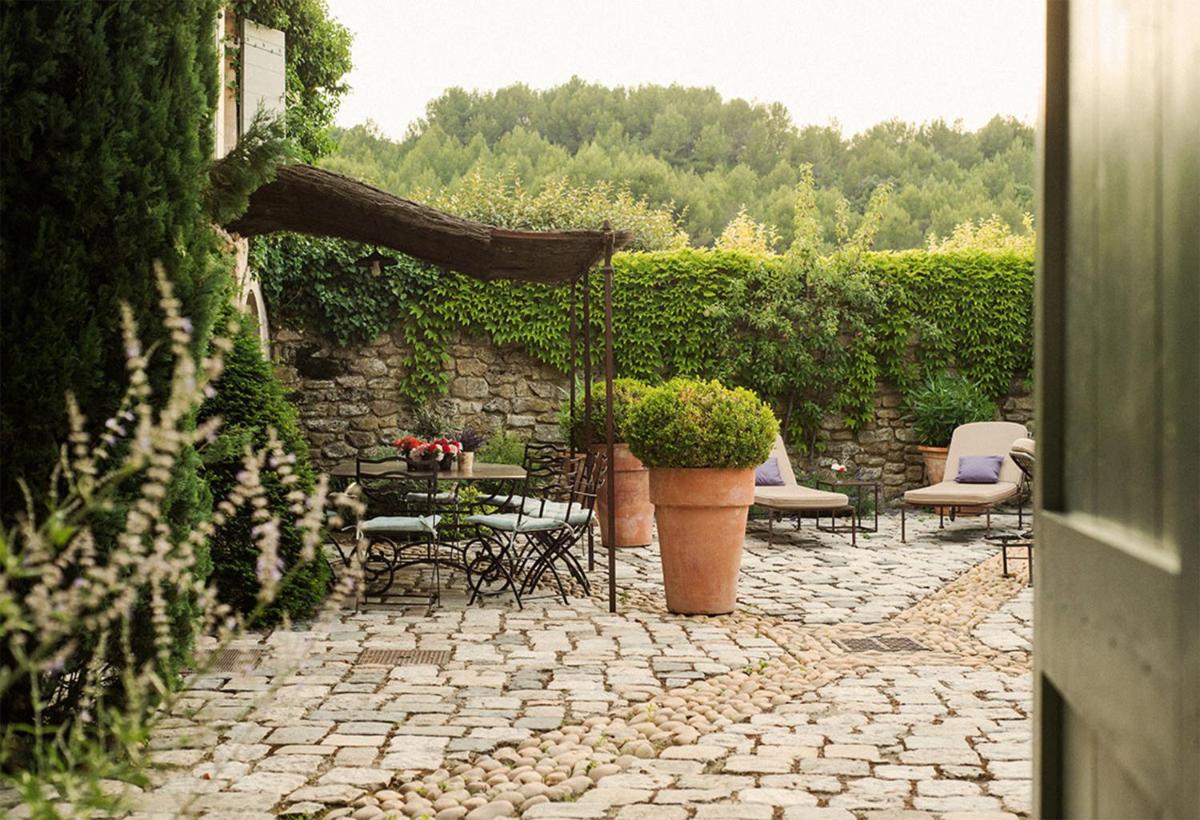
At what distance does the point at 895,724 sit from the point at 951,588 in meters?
3.67

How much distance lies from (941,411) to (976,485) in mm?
1676

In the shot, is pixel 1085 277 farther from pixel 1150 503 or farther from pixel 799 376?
pixel 799 376

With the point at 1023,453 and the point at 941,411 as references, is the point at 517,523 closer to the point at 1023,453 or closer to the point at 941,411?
the point at 1023,453

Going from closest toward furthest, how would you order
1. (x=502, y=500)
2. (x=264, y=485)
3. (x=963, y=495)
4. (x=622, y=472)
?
(x=264, y=485), (x=502, y=500), (x=622, y=472), (x=963, y=495)

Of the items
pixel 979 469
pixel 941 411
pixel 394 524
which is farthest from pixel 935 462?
pixel 394 524

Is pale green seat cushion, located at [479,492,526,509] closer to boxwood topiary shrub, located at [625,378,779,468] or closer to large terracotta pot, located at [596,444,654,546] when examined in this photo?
large terracotta pot, located at [596,444,654,546]

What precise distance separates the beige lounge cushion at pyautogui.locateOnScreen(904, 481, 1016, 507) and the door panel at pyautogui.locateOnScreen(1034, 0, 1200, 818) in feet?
30.1

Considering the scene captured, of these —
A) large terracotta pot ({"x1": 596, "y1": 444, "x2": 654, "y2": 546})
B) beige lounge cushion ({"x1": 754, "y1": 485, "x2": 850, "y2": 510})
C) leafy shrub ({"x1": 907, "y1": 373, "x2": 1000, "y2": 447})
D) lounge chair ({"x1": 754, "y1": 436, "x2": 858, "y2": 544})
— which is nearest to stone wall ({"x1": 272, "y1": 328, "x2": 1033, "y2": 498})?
leafy shrub ({"x1": 907, "y1": 373, "x2": 1000, "y2": 447})

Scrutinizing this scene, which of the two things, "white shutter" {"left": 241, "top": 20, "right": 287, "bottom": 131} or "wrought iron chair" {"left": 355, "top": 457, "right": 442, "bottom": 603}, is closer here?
"wrought iron chair" {"left": 355, "top": 457, "right": 442, "bottom": 603}

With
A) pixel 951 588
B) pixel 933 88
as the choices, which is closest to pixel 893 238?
pixel 933 88

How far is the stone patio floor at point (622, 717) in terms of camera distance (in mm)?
3432

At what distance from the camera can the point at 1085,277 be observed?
4.64ft

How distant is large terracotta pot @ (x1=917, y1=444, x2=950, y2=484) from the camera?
1223 cm

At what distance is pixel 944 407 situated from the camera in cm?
1236
